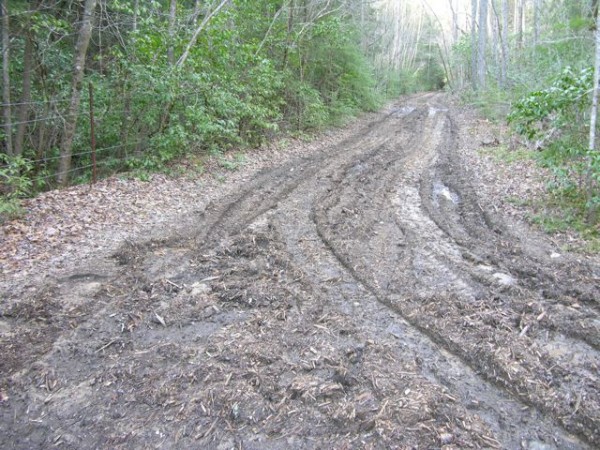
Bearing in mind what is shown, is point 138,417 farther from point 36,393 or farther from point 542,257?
point 542,257

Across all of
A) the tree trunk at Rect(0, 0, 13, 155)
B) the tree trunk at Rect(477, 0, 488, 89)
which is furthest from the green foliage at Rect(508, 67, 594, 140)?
the tree trunk at Rect(477, 0, 488, 89)

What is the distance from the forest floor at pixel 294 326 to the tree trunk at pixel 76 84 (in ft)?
3.59

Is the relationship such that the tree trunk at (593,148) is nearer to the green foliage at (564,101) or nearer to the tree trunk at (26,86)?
the green foliage at (564,101)

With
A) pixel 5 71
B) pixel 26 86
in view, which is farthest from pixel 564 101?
pixel 5 71

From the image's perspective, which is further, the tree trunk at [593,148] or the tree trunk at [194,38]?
the tree trunk at [194,38]

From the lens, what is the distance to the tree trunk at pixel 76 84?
7.11 metres

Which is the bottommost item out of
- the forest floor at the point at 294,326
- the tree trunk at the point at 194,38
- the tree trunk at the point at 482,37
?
the forest floor at the point at 294,326

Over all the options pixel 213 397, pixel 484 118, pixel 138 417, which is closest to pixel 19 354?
pixel 138 417

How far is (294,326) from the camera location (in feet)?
12.1

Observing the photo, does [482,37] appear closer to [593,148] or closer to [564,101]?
[564,101]

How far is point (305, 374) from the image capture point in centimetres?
311

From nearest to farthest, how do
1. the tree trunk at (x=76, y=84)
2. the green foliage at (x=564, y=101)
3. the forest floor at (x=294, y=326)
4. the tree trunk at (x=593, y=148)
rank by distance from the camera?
the forest floor at (x=294, y=326) → the tree trunk at (x=593, y=148) → the green foliage at (x=564, y=101) → the tree trunk at (x=76, y=84)

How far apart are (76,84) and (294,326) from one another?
6.23 metres

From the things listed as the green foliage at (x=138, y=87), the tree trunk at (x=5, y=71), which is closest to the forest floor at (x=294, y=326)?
the tree trunk at (x=5, y=71)
